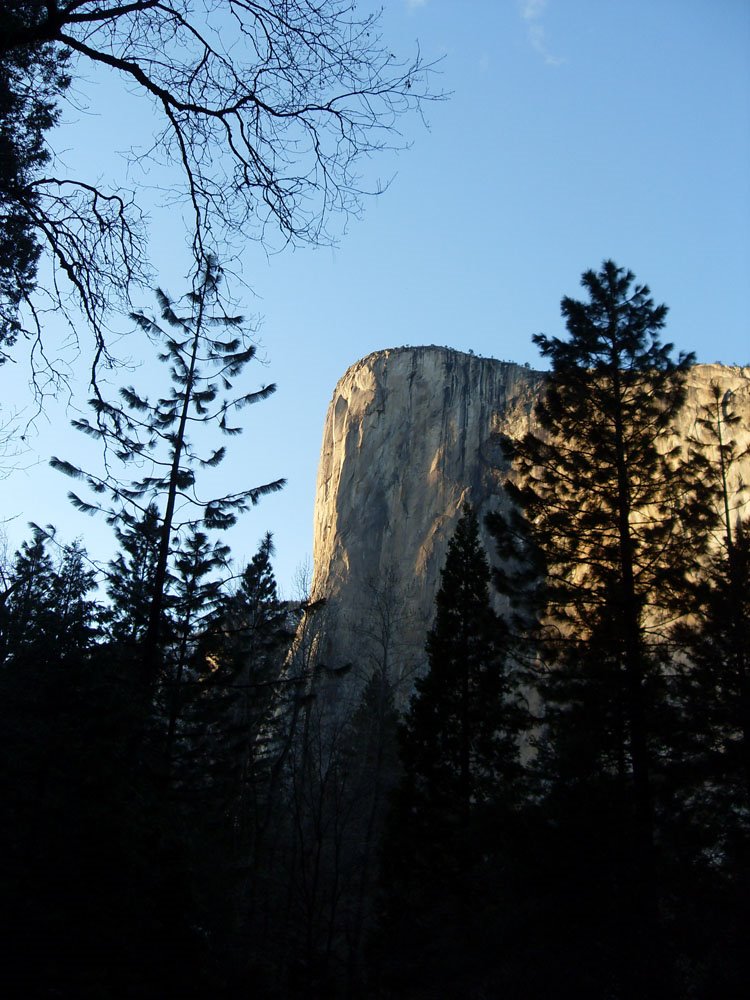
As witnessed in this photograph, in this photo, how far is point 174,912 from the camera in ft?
26.8

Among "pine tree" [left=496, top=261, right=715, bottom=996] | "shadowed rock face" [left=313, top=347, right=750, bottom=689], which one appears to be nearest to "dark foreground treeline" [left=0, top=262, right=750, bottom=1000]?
"pine tree" [left=496, top=261, right=715, bottom=996]

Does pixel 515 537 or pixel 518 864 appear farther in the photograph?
pixel 515 537

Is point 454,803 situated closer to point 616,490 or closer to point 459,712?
point 459,712

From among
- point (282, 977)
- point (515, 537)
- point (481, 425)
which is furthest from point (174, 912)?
point (481, 425)

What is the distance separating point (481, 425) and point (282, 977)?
50.8 metres

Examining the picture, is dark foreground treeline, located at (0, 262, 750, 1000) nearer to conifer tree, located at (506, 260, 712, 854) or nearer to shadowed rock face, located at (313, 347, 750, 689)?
conifer tree, located at (506, 260, 712, 854)

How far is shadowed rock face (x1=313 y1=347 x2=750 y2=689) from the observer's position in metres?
59.2

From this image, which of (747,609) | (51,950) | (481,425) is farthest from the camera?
(481,425)

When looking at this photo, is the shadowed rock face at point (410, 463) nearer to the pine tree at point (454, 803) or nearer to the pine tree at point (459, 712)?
the pine tree at point (459, 712)

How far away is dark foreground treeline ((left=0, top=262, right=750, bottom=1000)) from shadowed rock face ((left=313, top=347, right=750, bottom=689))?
37353mm

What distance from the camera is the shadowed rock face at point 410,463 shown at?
59.2 m

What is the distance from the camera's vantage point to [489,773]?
20828 millimetres

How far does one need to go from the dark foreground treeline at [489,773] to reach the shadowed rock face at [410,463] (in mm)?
37353

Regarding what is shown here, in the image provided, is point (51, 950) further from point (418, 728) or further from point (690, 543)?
point (418, 728)
